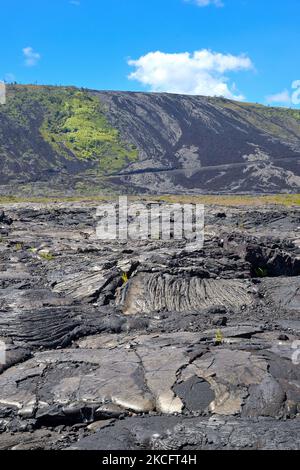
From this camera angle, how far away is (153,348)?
30.5ft

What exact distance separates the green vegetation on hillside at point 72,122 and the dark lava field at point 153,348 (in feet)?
194

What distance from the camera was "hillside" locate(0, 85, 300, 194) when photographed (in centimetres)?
6381

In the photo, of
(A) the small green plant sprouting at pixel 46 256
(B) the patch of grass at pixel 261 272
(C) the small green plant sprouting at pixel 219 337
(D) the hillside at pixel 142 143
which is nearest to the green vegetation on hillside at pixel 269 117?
(D) the hillside at pixel 142 143

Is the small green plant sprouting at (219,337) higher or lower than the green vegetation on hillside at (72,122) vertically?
lower

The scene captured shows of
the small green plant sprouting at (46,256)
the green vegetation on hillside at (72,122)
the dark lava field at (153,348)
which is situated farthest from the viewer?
the green vegetation on hillside at (72,122)

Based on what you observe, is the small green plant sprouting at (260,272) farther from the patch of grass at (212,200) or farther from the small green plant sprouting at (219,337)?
the patch of grass at (212,200)

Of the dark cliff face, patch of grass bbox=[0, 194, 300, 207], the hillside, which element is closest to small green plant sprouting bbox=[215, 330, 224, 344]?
patch of grass bbox=[0, 194, 300, 207]

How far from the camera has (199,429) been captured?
22.1 ft

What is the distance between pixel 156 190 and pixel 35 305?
48.4 metres

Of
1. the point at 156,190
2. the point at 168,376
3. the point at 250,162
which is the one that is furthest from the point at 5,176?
the point at 168,376

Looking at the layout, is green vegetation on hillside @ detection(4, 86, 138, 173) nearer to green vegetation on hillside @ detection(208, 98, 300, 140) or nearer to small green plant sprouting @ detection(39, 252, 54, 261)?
green vegetation on hillside @ detection(208, 98, 300, 140)

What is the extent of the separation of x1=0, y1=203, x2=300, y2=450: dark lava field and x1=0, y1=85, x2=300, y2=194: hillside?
1723 inches

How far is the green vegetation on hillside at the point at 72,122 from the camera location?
7850 cm

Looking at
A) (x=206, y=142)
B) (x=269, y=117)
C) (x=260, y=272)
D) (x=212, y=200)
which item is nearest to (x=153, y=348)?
(x=260, y=272)
